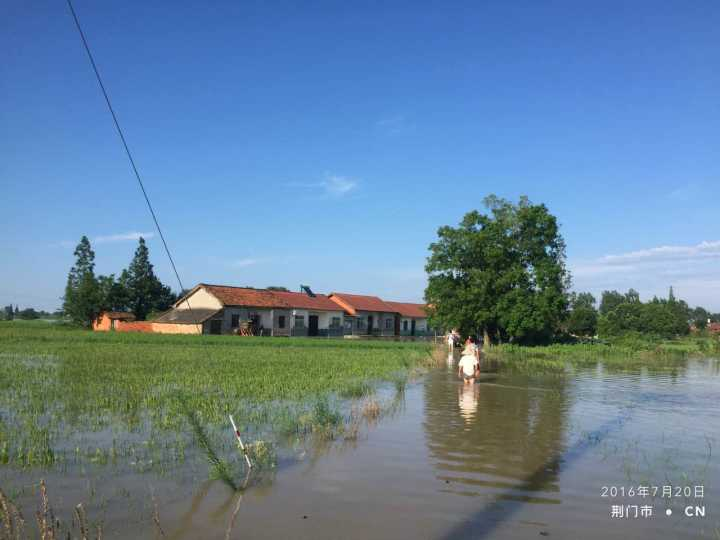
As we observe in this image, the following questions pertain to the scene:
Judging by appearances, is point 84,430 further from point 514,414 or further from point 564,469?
point 514,414

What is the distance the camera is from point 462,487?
6879 millimetres

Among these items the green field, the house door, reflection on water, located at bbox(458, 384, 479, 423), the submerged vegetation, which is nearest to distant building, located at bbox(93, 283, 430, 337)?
the house door

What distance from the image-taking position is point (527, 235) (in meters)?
39.7

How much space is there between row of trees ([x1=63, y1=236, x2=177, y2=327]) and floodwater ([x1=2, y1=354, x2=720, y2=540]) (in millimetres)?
52057

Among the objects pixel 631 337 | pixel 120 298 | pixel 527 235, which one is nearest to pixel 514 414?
pixel 527 235

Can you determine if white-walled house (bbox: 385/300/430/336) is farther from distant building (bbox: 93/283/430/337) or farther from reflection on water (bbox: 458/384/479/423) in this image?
reflection on water (bbox: 458/384/479/423)

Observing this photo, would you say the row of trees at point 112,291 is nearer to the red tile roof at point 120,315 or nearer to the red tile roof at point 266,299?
the red tile roof at point 120,315

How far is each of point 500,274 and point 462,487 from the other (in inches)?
1264

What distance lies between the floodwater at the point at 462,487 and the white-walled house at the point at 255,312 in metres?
35.1

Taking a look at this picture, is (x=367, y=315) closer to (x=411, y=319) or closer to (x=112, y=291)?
(x=411, y=319)

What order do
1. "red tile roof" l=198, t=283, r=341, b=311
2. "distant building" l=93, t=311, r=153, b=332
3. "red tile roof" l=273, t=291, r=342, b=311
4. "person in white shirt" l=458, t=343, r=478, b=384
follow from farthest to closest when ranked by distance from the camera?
"distant building" l=93, t=311, r=153, b=332 → "red tile roof" l=273, t=291, r=342, b=311 → "red tile roof" l=198, t=283, r=341, b=311 → "person in white shirt" l=458, t=343, r=478, b=384

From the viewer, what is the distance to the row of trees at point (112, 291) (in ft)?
184

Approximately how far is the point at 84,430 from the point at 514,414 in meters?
8.11

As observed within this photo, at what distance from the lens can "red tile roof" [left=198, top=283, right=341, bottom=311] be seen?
4606 cm
